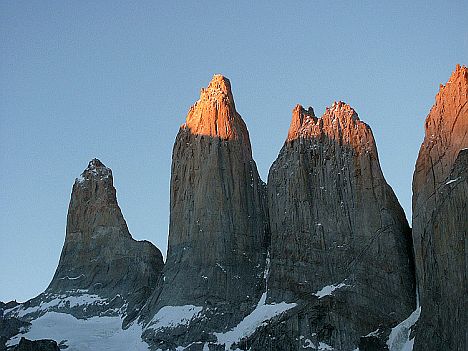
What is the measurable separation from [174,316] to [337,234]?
18601 mm

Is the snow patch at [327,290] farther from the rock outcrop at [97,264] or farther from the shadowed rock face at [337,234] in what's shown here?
the rock outcrop at [97,264]

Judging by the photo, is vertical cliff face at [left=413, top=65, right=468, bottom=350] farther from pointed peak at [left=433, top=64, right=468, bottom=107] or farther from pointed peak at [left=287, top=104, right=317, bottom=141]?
pointed peak at [left=287, top=104, right=317, bottom=141]

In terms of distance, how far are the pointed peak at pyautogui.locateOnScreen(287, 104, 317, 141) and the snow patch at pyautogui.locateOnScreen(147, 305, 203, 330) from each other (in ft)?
64.4

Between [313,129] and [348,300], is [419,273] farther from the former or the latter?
[313,129]

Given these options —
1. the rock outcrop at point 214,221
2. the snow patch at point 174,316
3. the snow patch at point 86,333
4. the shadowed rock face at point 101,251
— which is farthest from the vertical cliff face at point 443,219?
the shadowed rock face at point 101,251

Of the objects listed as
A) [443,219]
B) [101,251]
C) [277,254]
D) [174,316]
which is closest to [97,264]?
[101,251]

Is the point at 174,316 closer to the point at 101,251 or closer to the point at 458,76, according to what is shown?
the point at 101,251

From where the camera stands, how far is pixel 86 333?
107 m

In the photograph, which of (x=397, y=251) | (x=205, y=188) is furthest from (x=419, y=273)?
(x=205, y=188)

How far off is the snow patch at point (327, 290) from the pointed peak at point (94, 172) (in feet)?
141

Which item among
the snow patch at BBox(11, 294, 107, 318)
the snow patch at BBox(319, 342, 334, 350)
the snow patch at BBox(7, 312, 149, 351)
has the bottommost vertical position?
the snow patch at BBox(319, 342, 334, 350)

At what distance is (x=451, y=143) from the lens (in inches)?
3344

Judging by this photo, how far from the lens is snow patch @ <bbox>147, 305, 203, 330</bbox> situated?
325ft

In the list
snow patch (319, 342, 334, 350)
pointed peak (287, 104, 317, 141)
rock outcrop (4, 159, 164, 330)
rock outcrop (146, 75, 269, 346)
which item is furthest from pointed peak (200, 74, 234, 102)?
snow patch (319, 342, 334, 350)
